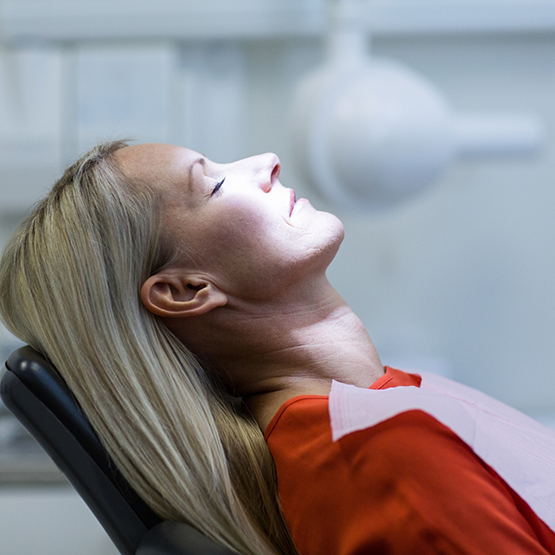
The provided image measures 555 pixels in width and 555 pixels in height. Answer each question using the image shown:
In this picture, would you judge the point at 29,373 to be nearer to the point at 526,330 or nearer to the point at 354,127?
the point at 354,127

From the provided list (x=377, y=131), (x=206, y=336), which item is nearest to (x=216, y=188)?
(x=206, y=336)

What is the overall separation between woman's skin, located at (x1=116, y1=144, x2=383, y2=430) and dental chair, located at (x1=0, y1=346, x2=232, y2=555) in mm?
152

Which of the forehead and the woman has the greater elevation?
the forehead

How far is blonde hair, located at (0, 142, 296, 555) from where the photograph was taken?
27.5 inches

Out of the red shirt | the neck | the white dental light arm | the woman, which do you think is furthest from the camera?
the white dental light arm

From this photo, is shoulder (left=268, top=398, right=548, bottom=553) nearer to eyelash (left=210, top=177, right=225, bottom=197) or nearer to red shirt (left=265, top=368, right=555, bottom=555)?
red shirt (left=265, top=368, right=555, bottom=555)

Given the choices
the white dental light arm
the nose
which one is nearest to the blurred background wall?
the white dental light arm

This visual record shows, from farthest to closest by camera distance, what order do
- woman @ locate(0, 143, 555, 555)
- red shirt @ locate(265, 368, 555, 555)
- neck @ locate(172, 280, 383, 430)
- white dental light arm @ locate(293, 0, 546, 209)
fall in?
white dental light arm @ locate(293, 0, 546, 209), neck @ locate(172, 280, 383, 430), woman @ locate(0, 143, 555, 555), red shirt @ locate(265, 368, 555, 555)

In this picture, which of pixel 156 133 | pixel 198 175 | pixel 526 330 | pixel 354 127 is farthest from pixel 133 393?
pixel 526 330

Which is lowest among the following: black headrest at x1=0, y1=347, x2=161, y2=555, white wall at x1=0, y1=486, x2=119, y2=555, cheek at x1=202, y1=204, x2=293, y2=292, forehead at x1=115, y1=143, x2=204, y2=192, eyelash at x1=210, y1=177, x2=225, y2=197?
white wall at x1=0, y1=486, x2=119, y2=555

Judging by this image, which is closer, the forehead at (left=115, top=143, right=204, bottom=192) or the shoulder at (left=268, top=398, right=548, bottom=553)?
the shoulder at (left=268, top=398, right=548, bottom=553)

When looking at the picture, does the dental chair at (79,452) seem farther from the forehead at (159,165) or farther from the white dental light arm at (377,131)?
the white dental light arm at (377,131)

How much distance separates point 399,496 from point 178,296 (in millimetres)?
352

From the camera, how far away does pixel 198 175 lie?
2.57 ft
